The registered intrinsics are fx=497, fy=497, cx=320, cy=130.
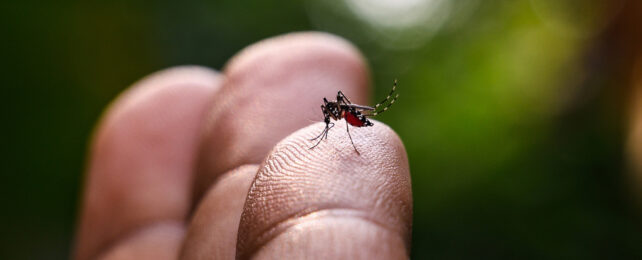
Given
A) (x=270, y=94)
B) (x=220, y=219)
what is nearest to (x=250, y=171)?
(x=220, y=219)

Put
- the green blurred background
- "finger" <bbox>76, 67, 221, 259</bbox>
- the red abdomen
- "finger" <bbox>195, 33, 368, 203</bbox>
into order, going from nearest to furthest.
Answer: the red abdomen, "finger" <bbox>195, 33, 368, 203</bbox>, "finger" <bbox>76, 67, 221, 259</bbox>, the green blurred background

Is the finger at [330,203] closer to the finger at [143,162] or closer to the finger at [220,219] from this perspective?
the finger at [220,219]

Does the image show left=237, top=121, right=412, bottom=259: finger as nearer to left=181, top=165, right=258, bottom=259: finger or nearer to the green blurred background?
left=181, top=165, right=258, bottom=259: finger

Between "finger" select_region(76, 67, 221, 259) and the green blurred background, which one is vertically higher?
the green blurred background

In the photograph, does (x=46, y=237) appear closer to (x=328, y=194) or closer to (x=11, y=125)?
(x=11, y=125)

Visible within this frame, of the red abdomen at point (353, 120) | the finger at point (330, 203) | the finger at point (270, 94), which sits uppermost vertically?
the finger at point (270, 94)

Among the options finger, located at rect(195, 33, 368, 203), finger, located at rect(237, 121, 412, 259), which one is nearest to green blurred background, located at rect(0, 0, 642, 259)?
finger, located at rect(195, 33, 368, 203)

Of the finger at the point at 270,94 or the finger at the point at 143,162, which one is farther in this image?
the finger at the point at 143,162

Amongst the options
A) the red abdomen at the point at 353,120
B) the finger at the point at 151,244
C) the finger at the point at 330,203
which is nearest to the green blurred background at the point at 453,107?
the finger at the point at 151,244

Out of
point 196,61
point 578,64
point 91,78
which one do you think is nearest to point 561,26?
point 578,64
